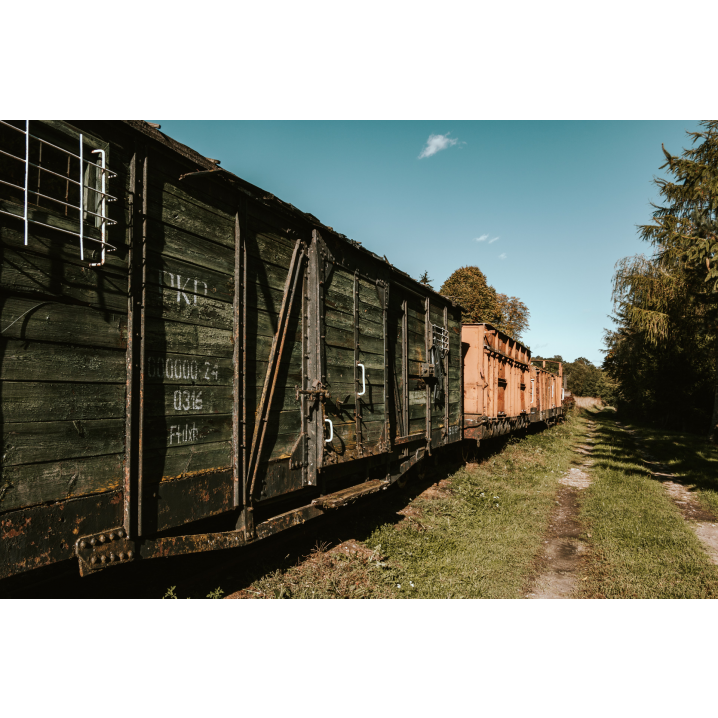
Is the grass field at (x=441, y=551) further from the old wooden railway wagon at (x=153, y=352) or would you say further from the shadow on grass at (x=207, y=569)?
the old wooden railway wagon at (x=153, y=352)

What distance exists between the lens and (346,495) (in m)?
4.95

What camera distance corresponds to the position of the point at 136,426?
2.80 m

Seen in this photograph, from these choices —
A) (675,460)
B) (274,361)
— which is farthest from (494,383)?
(274,361)

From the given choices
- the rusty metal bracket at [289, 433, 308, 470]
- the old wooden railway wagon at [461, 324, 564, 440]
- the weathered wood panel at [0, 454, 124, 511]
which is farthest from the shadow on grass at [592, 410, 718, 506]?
the weathered wood panel at [0, 454, 124, 511]

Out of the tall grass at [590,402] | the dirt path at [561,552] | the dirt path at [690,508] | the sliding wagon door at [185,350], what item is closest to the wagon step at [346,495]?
the sliding wagon door at [185,350]

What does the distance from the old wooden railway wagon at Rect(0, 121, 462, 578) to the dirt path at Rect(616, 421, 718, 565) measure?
5852 mm

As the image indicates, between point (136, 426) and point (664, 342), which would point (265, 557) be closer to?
point (136, 426)

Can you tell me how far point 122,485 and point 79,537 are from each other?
0.35 meters

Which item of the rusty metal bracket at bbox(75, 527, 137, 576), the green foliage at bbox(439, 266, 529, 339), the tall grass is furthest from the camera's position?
the tall grass

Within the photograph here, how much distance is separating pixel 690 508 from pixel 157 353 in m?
10.2

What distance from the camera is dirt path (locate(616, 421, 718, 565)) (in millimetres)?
6746

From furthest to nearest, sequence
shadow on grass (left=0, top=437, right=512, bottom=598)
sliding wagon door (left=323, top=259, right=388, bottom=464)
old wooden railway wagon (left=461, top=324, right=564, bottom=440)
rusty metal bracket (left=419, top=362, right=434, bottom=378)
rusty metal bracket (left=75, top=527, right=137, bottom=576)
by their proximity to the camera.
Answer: old wooden railway wagon (left=461, top=324, right=564, bottom=440)
rusty metal bracket (left=419, top=362, right=434, bottom=378)
sliding wagon door (left=323, top=259, right=388, bottom=464)
shadow on grass (left=0, top=437, right=512, bottom=598)
rusty metal bracket (left=75, top=527, right=137, bottom=576)

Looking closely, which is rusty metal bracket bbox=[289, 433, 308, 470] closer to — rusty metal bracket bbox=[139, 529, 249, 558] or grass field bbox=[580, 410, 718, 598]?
rusty metal bracket bbox=[139, 529, 249, 558]

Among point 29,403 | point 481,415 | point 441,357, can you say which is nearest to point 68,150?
point 29,403
